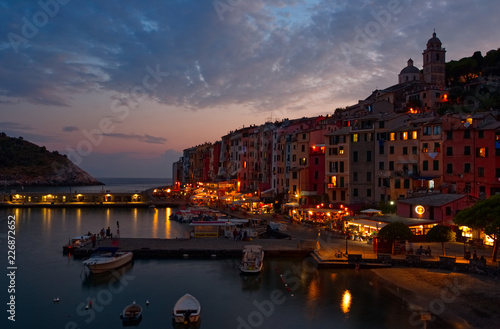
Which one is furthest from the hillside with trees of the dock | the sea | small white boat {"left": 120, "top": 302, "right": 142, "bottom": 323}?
small white boat {"left": 120, "top": 302, "right": 142, "bottom": 323}

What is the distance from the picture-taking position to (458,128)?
49812 millimetres

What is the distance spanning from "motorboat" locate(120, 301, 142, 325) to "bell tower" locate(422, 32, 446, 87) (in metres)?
99.1

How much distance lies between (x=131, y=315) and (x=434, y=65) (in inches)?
4001

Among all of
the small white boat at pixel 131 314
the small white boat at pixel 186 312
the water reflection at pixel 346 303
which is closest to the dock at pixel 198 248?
the water reflection at pixel 346 303

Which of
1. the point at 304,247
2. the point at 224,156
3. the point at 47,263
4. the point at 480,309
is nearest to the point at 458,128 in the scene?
the point at 304,247

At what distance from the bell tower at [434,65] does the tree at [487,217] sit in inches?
3152

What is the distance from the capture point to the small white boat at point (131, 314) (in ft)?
83.7

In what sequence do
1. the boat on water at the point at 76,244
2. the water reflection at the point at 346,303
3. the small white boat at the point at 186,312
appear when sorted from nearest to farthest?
the small white boat at the point at 186,312
the water reflection at the point at 346,303
the boat on water at the point at 76,244

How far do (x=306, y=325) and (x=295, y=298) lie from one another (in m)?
4.74

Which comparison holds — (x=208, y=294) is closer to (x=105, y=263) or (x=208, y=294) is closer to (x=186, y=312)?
(x=186, y=312)

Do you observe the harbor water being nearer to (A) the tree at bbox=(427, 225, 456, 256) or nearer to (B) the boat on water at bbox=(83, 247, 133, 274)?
(B) the boat on water at bbox=(83, 247, 133, 274)

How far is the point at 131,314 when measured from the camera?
25.6 meters

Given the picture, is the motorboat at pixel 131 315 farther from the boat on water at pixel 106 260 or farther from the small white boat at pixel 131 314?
the boat on water at pixel 106 260

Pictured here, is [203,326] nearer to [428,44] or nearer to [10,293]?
[10,293]
